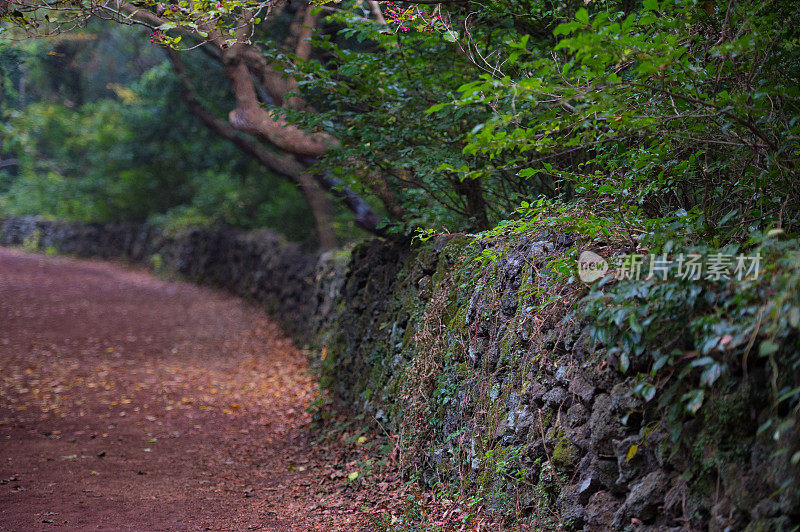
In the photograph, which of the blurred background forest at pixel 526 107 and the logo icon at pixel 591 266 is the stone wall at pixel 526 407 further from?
the blurred background forest at pixel 526 107

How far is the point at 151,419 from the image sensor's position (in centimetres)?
703

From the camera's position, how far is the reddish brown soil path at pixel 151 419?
476 cm

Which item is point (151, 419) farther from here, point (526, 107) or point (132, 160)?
point (132, 160)

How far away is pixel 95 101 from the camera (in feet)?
74.9

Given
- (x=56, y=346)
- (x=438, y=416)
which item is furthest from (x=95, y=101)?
(x=438, y=416)

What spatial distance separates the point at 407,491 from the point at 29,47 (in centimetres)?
1234

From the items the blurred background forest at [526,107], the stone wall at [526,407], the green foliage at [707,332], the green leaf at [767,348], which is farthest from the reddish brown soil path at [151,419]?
the green leaf at [767,348]

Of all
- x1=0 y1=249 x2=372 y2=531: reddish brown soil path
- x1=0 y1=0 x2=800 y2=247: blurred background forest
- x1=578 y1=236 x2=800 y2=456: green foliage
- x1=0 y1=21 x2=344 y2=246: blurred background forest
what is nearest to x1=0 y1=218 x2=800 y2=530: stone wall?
x1=578 y1=236 x2=800 y2=456: green foliage

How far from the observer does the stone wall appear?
2406mm

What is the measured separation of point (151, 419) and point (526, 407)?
4934 mm

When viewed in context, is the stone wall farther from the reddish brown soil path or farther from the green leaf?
the reddish brown soil path

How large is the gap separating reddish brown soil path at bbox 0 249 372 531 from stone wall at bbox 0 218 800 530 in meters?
0.97

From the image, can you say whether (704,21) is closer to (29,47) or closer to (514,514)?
(514,514)

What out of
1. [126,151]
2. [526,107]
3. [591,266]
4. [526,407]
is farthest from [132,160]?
[591,266]
